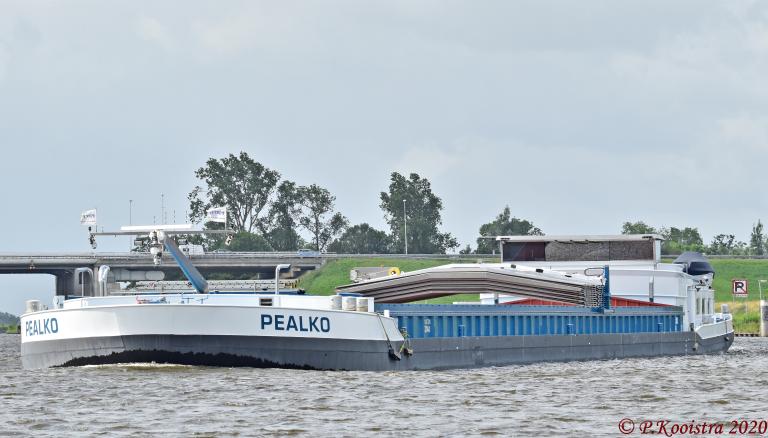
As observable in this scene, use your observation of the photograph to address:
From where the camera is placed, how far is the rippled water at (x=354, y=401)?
3041 cm

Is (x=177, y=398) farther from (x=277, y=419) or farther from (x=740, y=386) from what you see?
(x=740, y=386)

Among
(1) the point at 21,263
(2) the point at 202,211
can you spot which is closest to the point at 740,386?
(1) the point at 21,263

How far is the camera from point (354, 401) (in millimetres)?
35031

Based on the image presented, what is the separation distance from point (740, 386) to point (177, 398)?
15.3 meters

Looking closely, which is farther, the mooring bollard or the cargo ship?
the mooring bollard

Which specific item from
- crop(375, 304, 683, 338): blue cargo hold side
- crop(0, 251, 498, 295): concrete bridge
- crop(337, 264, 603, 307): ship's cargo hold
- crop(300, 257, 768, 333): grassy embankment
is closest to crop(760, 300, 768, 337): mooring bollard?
crop(375, 304, 683, 338): blue cargo hold side

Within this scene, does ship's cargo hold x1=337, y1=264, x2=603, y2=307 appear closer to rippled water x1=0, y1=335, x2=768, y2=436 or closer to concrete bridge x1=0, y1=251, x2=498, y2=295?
rippled water x1=0, y1=335, x2=768, y2=436

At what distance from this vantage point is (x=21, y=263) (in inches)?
5714

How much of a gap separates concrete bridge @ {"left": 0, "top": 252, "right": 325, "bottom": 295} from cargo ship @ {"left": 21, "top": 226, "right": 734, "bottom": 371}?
8078cm

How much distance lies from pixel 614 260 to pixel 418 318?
18640 millimetres

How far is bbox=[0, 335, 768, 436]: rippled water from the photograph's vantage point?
3041 centimetres

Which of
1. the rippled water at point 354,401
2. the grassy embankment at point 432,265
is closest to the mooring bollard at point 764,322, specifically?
the grassy embankment at point 432,265

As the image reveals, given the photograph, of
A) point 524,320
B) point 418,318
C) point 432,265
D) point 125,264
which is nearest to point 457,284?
point 418,318

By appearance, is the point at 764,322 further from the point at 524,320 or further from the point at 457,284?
the point at 457,284
